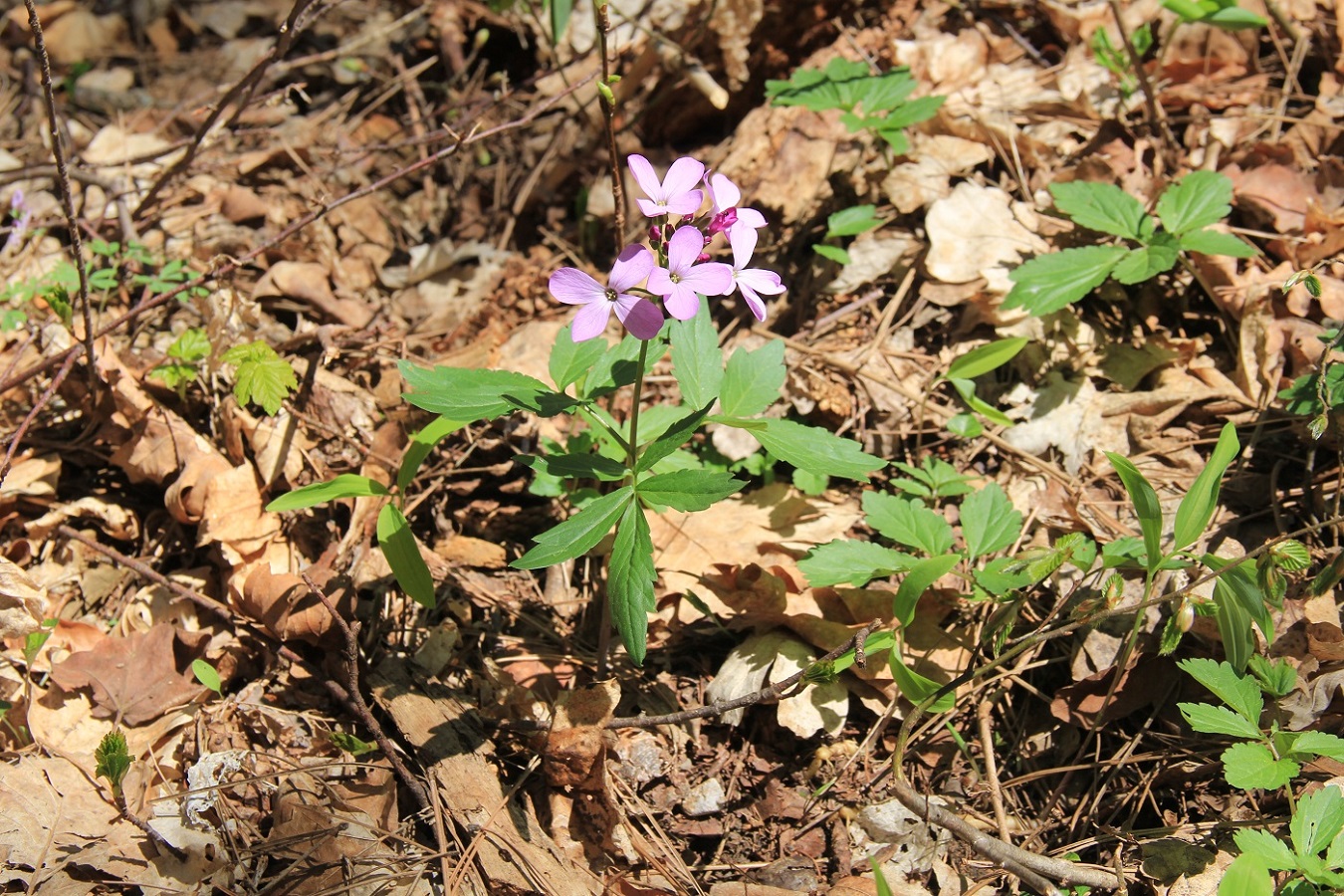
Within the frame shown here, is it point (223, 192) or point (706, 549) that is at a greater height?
point (223, 192)

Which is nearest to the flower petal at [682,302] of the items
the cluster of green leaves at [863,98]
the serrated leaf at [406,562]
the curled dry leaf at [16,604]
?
the serrated leaf at [406,562]

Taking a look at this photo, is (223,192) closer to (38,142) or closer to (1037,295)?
(38,142)

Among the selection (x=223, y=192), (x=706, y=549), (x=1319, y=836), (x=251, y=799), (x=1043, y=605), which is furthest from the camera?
(x=223, y=192)

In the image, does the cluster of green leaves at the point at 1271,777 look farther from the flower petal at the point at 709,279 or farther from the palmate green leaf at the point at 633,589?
the flower petal at the point at 709,279

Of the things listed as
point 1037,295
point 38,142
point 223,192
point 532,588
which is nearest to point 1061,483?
point 1037,295

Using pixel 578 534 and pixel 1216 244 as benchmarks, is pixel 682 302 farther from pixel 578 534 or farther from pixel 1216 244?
pixel 1216 244

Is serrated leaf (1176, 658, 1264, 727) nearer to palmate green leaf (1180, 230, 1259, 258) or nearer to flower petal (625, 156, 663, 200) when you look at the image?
palmate green leaf (1180, 230, 1259, 258)
